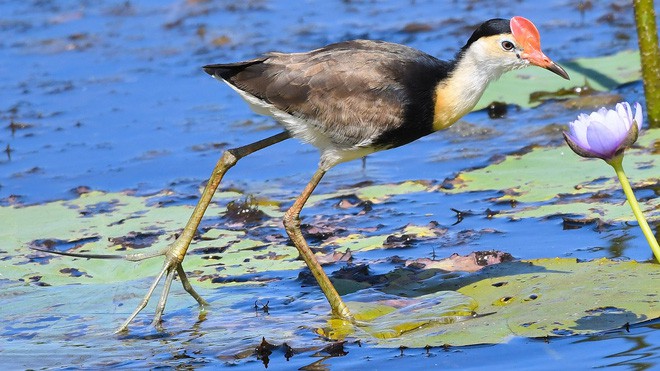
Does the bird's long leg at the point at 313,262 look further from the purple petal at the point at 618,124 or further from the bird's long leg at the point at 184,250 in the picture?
the purple petal at the point at 618,124

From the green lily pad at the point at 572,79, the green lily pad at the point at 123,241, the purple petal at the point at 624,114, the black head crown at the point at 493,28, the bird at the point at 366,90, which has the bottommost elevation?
the green lily pad at the point at 123,241

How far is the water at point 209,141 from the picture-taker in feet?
17.8

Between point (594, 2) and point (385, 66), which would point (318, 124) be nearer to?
point (385, 66)

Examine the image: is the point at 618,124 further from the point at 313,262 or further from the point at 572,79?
the point at 572,79

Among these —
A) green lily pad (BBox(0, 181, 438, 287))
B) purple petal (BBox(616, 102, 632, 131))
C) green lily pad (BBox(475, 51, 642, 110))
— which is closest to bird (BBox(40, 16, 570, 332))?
green lily pad (BBox(0, 181, 438, 287))

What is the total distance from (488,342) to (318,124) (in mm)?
1599

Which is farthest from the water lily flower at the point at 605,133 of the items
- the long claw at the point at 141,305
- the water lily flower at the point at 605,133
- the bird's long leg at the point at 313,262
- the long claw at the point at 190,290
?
the long claw at the point at 141,305

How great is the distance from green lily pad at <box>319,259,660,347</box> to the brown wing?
0.84m

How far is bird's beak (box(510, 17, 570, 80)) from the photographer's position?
19.6 feet

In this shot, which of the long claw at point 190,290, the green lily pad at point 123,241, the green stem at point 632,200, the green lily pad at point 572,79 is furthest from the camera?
the green lily pad at point 572,79

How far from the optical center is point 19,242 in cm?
689

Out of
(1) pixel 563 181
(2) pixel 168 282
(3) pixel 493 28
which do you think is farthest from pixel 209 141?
(3) pixel 493 28

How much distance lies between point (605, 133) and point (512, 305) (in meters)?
0.90

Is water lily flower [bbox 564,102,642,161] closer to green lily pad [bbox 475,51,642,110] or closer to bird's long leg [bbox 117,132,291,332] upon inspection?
bird's long leg [bbox 117,132,291,332]
